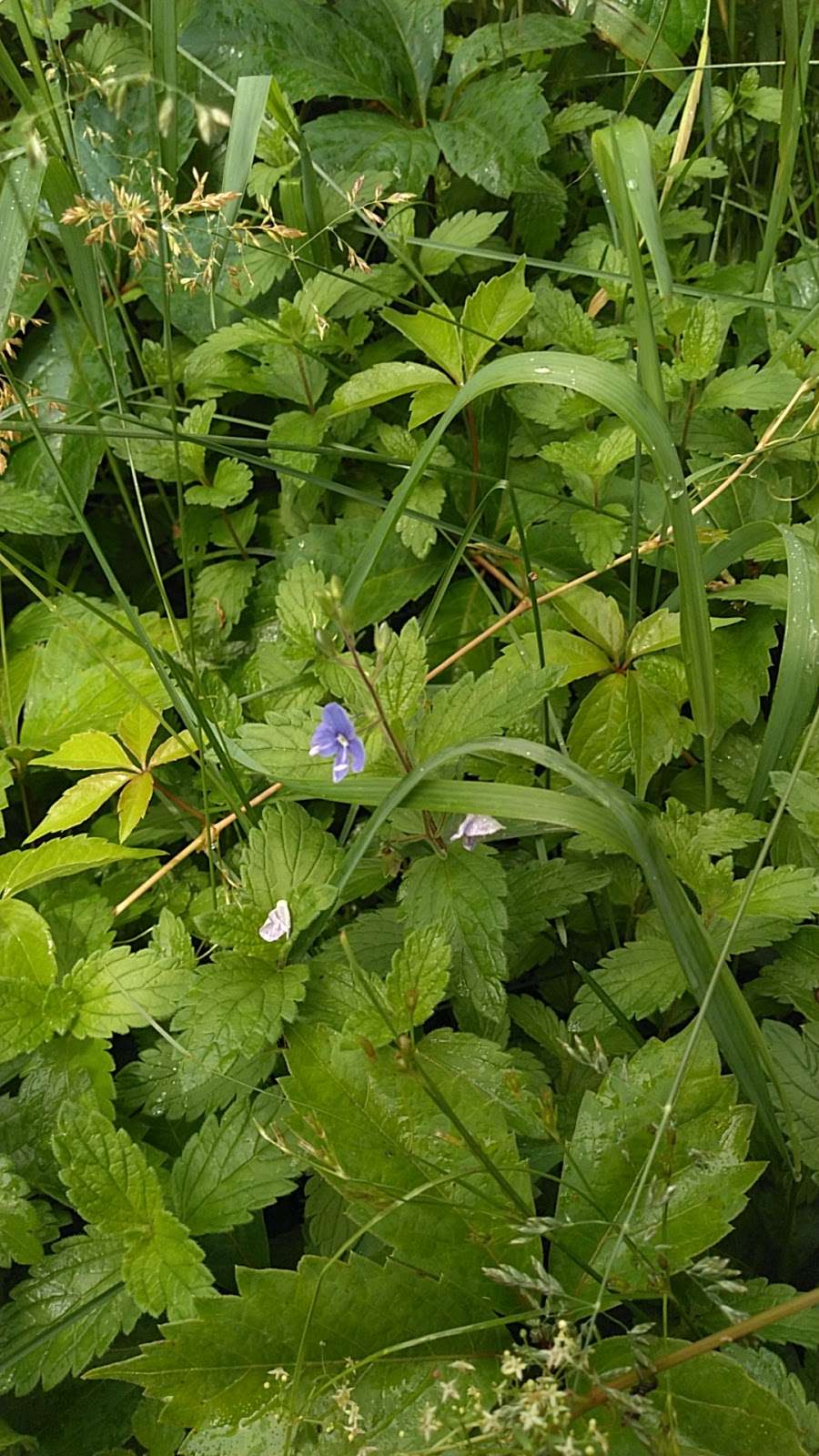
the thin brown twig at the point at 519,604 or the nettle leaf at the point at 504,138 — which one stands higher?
the nettle leaf at the point at 504,138

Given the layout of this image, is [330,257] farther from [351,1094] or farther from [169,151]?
[351,1094]

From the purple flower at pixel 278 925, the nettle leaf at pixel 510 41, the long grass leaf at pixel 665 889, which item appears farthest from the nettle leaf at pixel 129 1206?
the nettle leaf at pixel 510 41

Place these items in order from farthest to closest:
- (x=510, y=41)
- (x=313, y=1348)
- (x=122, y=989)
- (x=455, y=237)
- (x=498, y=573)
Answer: (x=510, y=41) → (x=455, y=237) → (x=498, y=573) → (x=122, y=989) → (x=313, y=1348)

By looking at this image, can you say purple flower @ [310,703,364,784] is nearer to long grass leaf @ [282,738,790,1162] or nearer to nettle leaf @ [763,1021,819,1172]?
long grass leaf @ [282,738,790,1162]

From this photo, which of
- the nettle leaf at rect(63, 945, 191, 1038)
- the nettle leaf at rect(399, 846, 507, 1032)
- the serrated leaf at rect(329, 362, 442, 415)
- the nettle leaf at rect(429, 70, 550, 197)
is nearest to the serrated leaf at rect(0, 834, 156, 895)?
the nettle leaf at rect(63, 945, 191, 1038)

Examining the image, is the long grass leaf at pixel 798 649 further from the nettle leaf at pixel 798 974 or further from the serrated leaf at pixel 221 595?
the serrated leaf at pixel 221 595

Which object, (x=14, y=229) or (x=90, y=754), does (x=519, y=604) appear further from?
(x=14, y=229)

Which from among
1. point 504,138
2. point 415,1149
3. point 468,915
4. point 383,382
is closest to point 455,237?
point 504,138
